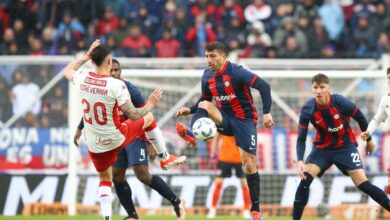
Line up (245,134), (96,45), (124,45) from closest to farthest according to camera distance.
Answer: (96,45) < (245,134) < (124,45)

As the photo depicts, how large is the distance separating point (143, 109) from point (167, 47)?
393 inches

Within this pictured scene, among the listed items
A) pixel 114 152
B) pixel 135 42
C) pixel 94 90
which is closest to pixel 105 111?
pixel 94 90

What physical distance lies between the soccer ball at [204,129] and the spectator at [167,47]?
8.93 m

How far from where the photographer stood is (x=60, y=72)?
1922cm

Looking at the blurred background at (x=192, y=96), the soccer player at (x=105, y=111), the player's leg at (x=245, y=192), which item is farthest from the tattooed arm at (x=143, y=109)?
the blurred background at (x=192, y=96)

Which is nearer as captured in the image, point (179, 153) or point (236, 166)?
point (236, 166)

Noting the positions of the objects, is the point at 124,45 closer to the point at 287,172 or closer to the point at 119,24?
the point at 119,24

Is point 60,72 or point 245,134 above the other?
point 60,72

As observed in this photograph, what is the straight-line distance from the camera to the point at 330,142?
527 inches

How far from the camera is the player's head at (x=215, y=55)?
13016 millimetres

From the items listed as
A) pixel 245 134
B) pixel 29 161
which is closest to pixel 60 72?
pixel 29 161

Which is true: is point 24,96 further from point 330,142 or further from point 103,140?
point 330,142

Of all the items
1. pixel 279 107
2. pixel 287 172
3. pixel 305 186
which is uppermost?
pixel 279 107

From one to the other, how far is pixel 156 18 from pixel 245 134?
400 inches
